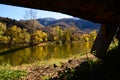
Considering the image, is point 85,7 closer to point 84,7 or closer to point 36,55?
point 84,7

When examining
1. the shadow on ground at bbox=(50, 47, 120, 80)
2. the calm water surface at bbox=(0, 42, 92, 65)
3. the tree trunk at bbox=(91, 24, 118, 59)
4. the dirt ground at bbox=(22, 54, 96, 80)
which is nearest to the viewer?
the shadow on ground at bbox=(50, 47, 120, 80)

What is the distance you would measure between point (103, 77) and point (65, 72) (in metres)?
1.09

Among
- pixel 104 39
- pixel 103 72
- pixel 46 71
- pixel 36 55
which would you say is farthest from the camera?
pixel 36 55

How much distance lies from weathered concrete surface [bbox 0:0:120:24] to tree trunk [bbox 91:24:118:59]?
2336mm

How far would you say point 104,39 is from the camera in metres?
6.88

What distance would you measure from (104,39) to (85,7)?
135 inches

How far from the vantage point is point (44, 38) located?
121 m

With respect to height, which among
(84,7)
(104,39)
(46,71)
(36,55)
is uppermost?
(84,7)

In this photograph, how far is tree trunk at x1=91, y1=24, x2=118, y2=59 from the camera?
644cm

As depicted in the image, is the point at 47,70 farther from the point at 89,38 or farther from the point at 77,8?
the point at 89,38

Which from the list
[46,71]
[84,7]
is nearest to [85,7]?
[84,7]

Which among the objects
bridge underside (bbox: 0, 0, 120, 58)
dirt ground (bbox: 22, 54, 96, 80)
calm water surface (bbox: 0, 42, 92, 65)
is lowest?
calm water surface (bbox: 0, 42, 92, 65)

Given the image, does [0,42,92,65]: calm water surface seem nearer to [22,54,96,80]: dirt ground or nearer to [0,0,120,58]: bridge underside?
[22,54,96,80]: dirt ground

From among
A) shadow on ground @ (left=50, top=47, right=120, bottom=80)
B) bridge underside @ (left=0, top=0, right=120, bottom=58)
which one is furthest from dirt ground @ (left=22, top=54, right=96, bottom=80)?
bridge underside @ (left=0, top=0, right=120, bottom=58)
